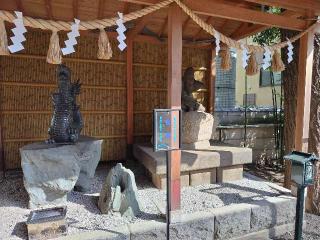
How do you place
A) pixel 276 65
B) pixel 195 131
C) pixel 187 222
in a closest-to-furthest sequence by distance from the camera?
1. pixel 187 222
2. pixel 276 65
3. pixel 195 131

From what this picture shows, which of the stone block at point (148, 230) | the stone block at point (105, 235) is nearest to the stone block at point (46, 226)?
the stone block at point (105, 235)

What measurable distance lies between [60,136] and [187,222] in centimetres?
191

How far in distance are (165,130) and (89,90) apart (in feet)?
9.66

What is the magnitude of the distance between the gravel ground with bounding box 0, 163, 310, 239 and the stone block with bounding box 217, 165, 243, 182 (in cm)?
10

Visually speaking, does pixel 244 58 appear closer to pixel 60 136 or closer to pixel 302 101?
pixel 302 101

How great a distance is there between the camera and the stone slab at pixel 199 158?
11.9ft

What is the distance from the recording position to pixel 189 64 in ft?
18.1

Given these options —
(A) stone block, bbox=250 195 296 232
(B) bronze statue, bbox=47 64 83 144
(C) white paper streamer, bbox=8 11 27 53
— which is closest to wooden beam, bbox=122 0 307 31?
(C) white paper streamer, bbox=8 11 27 53

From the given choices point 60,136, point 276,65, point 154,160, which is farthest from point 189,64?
point 60,136

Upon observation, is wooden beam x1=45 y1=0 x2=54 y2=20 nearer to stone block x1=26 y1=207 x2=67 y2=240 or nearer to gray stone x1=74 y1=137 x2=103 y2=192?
gray stone x1=74 y1=137 x2=103 y2=192

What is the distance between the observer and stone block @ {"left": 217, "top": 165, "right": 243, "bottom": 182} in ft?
13.4

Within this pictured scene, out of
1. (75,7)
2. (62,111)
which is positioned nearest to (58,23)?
(62,111)

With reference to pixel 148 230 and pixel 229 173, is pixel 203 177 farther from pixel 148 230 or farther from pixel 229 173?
pixel 148 230

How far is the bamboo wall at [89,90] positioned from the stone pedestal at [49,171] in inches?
61.9
